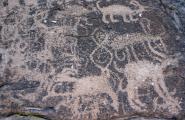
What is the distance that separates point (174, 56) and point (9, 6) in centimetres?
91

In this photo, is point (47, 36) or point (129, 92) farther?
point (47, 36)

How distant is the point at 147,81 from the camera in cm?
Answer: 185

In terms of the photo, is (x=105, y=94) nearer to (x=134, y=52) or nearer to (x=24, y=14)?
(x=134, y=52)

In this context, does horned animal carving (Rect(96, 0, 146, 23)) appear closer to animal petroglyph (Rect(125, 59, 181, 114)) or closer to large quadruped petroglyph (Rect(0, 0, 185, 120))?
large quadruped petroglyph (Rect(0, 0, 185, 120))

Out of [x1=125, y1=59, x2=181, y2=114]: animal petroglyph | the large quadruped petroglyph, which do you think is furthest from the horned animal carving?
[x1=125, y1=59, x2=181, y2=114]: animal petroglyph

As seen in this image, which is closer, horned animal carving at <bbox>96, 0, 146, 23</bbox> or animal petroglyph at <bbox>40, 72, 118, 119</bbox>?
animal petroglyph at <bbox>40, 72, 118, 119</bbox>

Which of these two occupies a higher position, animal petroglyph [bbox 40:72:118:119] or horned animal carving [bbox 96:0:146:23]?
horned animal carving [bbox 96:0:146:23]

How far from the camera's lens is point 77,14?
2090mm

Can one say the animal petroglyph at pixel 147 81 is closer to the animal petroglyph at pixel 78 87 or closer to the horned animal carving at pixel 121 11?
the animal petroglyph at pixel 78 87

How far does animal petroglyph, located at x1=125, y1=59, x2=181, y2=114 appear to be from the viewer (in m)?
1.80

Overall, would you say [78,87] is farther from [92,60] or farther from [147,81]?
[147,81]

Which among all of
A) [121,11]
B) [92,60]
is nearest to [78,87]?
[92,60]

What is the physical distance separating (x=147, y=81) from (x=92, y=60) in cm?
28

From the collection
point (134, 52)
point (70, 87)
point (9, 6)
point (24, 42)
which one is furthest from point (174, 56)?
point (9, 6)
